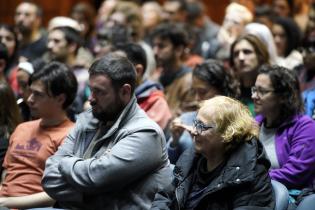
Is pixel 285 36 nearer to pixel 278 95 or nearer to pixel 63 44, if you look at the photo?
pixel 63 44

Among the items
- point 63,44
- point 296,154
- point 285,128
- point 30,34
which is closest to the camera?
point 296,154

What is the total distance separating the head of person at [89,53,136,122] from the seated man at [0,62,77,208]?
0.47 meters

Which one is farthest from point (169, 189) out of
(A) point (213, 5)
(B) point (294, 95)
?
(A) point (213, 5)

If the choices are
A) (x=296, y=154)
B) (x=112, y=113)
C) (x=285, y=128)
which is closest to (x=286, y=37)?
(x=285, y=128)

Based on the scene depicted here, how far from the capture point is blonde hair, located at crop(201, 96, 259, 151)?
2.76 meters

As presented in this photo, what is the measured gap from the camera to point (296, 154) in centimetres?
315

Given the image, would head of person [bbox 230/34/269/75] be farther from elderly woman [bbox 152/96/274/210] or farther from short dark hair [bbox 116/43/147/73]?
elderly woman [bbox 152/96/274/210]

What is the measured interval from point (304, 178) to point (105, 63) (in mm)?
1031

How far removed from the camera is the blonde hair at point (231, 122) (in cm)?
276

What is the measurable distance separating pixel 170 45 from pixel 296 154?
6.25ft

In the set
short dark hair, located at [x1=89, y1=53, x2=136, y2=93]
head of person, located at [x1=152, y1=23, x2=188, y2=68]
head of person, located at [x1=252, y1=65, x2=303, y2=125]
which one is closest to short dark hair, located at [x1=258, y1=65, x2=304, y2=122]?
head of person, located at [x1=252, y1=65, x2=303, y2=125]

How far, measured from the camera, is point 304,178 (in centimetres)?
314

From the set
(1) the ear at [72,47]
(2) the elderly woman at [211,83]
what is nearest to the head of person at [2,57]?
(1) the ear at [72,47]

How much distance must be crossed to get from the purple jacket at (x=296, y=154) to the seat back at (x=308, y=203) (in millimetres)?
339
